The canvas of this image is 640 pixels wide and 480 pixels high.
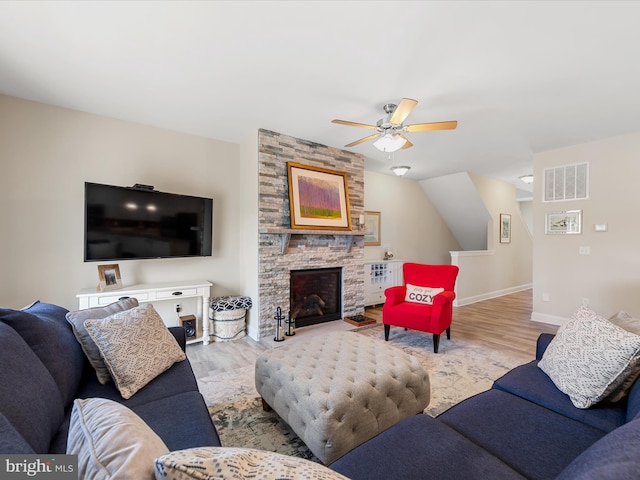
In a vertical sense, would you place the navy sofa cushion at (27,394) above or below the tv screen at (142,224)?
below

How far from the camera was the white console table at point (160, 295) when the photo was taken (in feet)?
9.21

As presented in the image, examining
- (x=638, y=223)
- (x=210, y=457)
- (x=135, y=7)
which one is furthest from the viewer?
(x=638, y=223)

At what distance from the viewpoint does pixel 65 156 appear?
9.82 ft

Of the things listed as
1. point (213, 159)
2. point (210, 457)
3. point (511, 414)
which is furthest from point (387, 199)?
point (210, 457)

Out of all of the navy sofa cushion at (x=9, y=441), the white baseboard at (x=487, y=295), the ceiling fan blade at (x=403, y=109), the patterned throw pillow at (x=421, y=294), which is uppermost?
the ceiling fan blade at (x=403, y=109)

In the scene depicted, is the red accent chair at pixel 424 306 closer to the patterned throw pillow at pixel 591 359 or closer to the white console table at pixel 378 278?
the white console table at pixel 378 278

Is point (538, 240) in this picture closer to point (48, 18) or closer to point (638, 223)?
Answer: point (638, 223)

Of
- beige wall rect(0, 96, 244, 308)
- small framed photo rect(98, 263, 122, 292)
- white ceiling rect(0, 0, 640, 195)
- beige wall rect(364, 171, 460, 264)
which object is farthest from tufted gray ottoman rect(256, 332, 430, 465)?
beige wall rect(364, 171, 460, 264)

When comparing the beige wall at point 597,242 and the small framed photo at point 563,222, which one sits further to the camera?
the small framed photo at point 563,222

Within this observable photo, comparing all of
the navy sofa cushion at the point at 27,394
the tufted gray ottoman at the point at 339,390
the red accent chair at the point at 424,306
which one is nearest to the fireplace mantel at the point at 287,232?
the red accent chair at the point at 424,306

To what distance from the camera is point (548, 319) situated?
14.4 ft

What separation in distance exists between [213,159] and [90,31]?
2005 millimetres

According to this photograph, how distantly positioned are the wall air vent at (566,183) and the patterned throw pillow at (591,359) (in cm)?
343

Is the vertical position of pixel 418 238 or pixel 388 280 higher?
pixel 418 238
